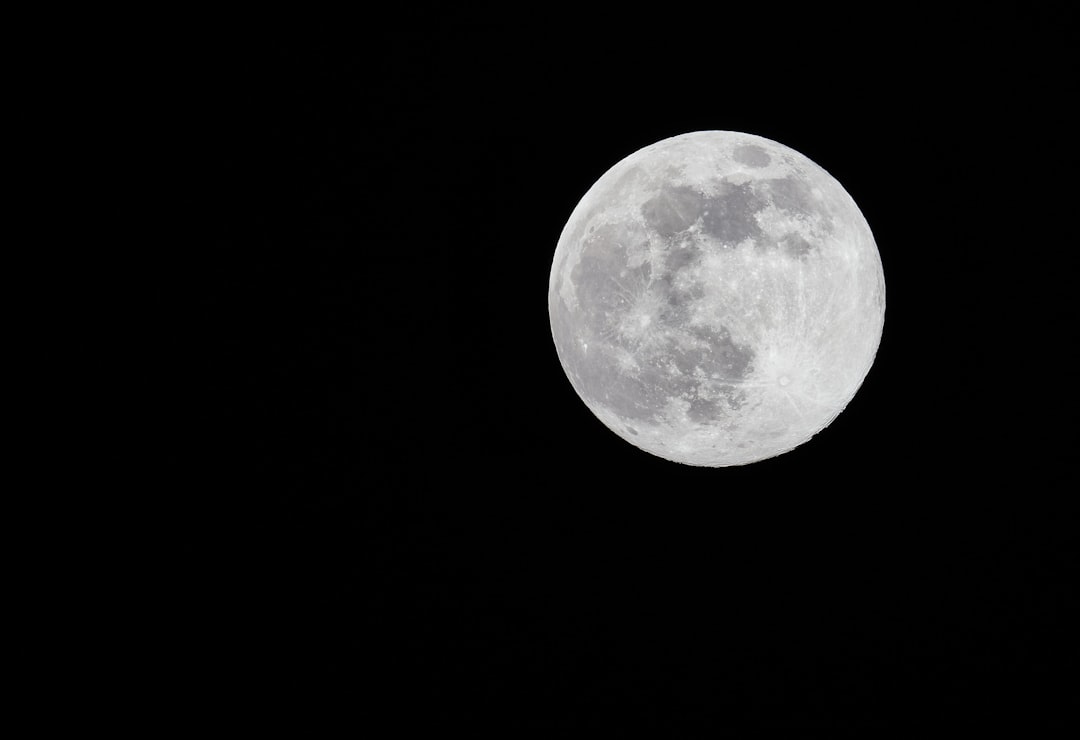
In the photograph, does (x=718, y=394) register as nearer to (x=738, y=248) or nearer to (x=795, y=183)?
(x=738, y=248)

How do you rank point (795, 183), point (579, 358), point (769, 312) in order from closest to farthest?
point (769, 312) → point (795, 183) → point (579, 358)

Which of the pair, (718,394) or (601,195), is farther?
(601,195)

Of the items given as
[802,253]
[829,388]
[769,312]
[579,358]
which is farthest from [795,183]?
[579,358]

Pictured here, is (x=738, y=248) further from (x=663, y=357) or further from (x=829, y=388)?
(x=829, y=388)

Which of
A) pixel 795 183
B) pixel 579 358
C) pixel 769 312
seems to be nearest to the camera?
pixel 769 312

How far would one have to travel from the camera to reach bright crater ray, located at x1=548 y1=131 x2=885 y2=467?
3.90 m

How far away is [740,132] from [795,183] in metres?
0.64

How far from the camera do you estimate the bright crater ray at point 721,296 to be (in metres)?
3.90

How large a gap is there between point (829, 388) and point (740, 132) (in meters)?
1.65

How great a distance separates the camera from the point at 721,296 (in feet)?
12.7

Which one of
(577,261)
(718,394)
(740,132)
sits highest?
(740,132)

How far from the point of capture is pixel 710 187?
160 inches

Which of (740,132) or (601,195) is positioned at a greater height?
(740,132)

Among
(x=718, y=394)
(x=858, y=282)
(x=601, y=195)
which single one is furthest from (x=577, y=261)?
(x=858, y=282)
